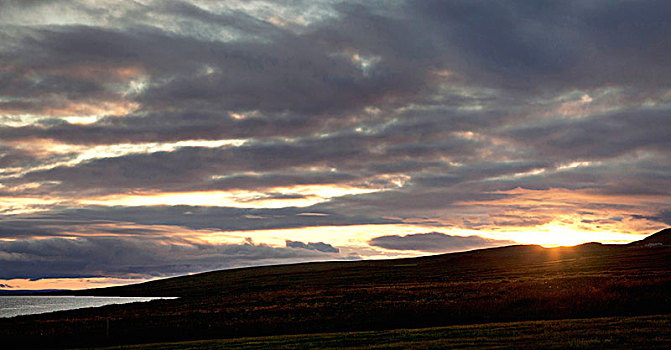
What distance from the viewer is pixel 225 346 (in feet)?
126

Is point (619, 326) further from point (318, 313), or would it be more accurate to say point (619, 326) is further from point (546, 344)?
point (318, 313)

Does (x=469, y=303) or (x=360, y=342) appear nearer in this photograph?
(x=360, y=342)

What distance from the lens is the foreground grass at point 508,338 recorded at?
2858 centimetres

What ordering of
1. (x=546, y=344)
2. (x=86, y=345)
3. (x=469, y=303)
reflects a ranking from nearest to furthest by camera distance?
1. (x=546, y=344)
2. (x=86, y=345)
3. (x=469, y=303)

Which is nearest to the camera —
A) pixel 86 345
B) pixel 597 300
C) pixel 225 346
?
pixel 225 346

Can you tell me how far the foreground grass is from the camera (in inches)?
1125

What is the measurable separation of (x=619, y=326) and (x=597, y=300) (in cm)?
2147

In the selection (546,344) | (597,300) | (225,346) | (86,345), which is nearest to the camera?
(546,344)

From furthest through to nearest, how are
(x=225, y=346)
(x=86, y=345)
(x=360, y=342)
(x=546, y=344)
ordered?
(x=86, y=345)
(x=225, y=346)
(x=360, y=342)
(x=546, y=344)

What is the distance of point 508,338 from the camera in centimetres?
3183

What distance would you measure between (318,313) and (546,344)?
37.0m

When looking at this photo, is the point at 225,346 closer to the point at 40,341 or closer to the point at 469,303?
the point at 40,341

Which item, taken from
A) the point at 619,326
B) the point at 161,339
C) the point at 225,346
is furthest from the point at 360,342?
the point at 161,339

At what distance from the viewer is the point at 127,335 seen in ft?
177
